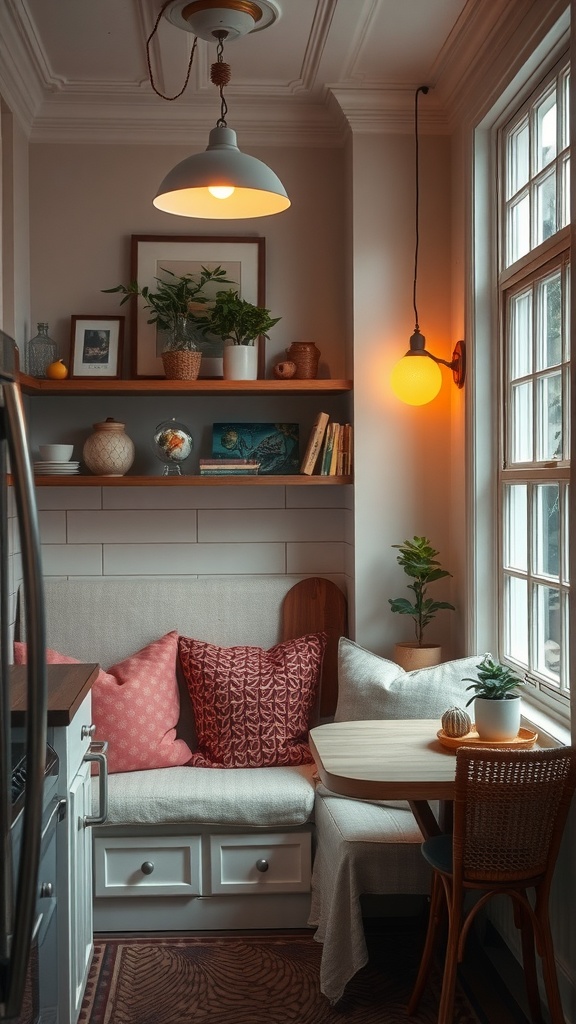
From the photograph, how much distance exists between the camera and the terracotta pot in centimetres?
346

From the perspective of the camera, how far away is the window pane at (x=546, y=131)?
9.04ft

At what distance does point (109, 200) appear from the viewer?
3.81 m

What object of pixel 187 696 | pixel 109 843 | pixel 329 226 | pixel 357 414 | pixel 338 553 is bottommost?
pixel 109 843

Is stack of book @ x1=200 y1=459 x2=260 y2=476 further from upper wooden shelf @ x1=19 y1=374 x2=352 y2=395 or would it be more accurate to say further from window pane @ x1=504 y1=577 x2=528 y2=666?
window pane @ x1=504 y1=577 x2=528 y2=666

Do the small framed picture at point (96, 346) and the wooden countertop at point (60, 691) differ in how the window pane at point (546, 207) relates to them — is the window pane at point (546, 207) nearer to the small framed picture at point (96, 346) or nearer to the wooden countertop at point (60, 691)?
the small framed picture at point (96, 346)

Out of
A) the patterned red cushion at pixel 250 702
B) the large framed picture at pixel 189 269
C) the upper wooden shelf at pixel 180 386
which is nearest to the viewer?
the patterned red cushion at pixel 250 702

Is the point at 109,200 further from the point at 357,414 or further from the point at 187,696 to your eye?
the point at 187,696

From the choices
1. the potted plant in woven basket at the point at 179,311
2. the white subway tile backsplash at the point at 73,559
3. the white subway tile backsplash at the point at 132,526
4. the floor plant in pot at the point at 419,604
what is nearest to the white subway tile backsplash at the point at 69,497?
the white subway tile backsplash at the point at 132,526

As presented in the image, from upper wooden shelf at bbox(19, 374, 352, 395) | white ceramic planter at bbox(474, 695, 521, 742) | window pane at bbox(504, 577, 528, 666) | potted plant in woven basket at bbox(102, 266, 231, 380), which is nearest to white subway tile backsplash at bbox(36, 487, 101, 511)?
upper wooden shelf at bbox(19, 374, 352, 395)

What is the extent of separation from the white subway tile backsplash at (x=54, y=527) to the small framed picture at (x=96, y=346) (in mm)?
562

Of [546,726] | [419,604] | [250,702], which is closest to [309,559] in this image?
[419,604]

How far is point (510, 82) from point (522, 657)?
1.76 meters

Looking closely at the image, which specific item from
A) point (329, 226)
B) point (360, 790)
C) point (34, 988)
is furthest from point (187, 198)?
point (34, 988)

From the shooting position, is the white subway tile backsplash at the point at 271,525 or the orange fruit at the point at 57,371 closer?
the orange fruit at the point at 57,371
